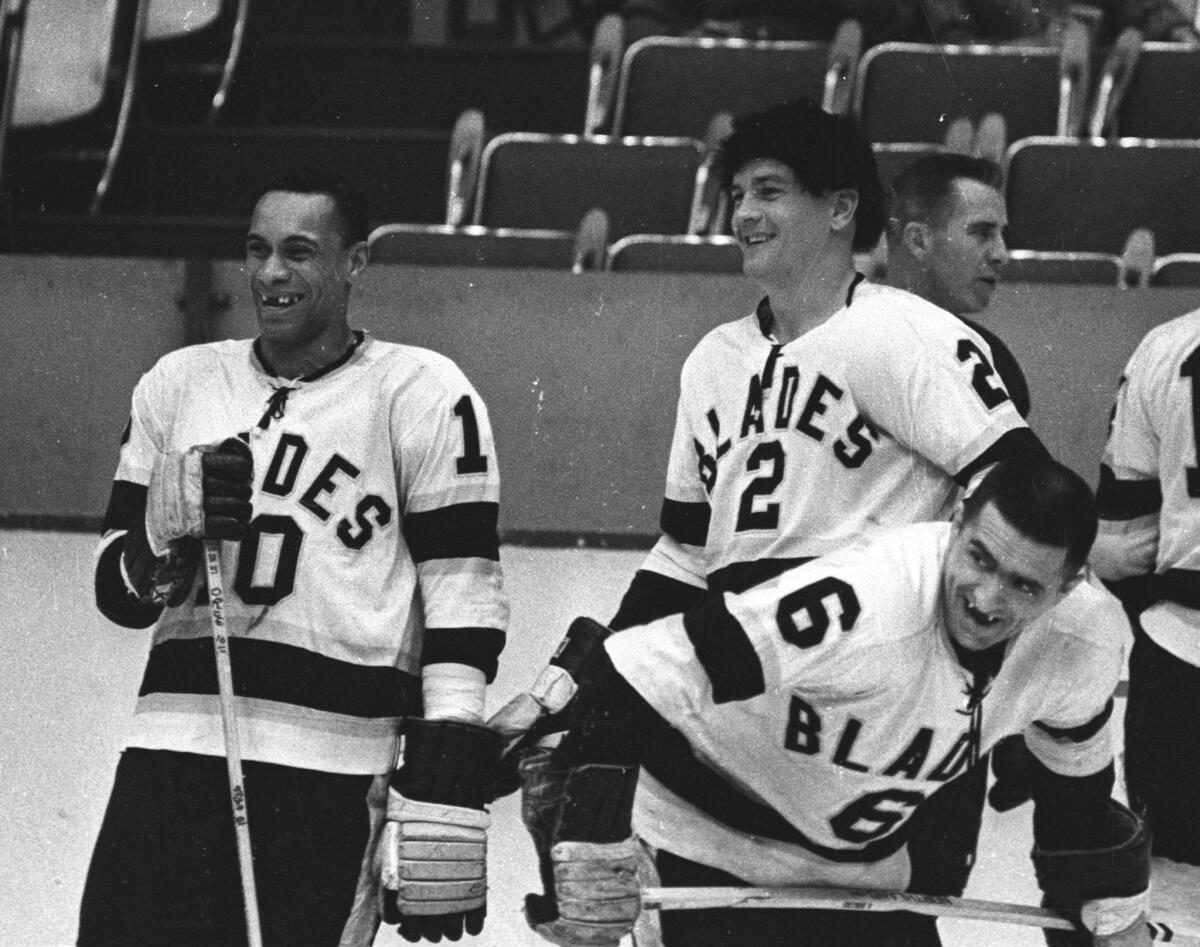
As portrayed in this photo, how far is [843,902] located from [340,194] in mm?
831

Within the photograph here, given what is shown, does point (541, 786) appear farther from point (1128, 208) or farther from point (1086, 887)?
point (1128, 208)

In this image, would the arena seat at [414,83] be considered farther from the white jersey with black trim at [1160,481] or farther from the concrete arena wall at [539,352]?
the white jersey with black trim at [1160,481]

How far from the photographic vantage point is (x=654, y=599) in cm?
198

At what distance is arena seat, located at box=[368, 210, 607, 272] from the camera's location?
8.09 ft

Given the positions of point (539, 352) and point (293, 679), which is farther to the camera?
point (539, 352)

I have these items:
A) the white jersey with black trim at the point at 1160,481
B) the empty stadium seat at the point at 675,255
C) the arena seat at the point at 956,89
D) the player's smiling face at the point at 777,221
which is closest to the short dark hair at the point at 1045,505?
the player's smiling face at the point at 777,221

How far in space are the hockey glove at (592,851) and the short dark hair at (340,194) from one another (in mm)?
606

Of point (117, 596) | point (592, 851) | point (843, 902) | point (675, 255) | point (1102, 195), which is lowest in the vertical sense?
point (843, 902)

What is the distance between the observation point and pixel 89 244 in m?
2.58

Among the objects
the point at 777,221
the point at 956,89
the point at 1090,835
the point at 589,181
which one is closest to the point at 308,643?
the point at 777,221

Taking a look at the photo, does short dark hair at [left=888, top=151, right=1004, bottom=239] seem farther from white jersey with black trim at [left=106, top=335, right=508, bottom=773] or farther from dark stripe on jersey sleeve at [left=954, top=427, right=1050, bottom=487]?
white jersey with black trim at [left=106, top=335, right=508, bottom=773]

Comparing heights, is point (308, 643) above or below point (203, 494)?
below

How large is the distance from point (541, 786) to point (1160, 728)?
32.6 inches

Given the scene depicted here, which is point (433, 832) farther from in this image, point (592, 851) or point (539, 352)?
point (539, 352)
